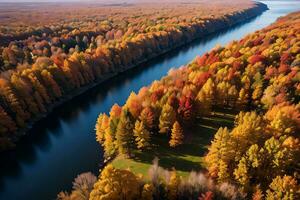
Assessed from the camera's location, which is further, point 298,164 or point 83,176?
point 298,164

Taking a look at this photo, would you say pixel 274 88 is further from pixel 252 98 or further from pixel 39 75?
pixel 39 75

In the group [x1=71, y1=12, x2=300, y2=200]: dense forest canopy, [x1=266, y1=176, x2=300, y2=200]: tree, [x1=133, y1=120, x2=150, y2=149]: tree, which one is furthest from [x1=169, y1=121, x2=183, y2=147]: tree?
[x1=266, y1=176, x2=300, y2=200]: tree

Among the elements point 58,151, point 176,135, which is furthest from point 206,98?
point 58,151

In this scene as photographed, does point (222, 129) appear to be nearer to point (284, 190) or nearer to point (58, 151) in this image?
point (284, 190)

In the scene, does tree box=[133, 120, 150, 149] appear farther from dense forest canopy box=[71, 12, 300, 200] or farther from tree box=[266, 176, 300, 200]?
tree box=[266, 176, 300, 200]

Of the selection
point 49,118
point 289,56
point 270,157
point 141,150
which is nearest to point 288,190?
point 270,157

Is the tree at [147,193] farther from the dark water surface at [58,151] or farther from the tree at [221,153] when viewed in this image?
the dark water surface at [58,151]
